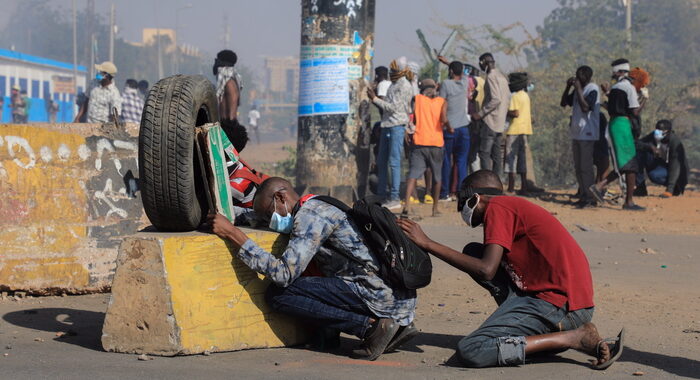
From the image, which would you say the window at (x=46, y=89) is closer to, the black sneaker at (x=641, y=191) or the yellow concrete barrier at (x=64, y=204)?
the black sneaker at (x=641, y=191)

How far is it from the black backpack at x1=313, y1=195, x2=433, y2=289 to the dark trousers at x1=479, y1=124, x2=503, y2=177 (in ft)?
27.9

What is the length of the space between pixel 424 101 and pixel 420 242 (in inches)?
292

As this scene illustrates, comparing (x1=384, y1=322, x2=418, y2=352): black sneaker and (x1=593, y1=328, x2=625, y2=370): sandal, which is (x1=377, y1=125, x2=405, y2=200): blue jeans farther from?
(x1=593, y1=328, x2=625, y2=370): sandal

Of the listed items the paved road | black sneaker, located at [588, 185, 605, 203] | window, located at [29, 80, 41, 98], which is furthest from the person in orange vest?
window, located at [29, 80, 41, 98]

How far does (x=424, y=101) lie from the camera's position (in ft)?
41.4

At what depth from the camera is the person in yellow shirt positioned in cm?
1402

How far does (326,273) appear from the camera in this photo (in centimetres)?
564

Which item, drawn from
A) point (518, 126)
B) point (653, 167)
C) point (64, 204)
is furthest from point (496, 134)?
point (64, 204)

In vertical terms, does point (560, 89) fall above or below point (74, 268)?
above

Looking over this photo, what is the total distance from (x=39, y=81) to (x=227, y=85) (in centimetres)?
5566

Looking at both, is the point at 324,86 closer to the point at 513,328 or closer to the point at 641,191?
the point at 641,191

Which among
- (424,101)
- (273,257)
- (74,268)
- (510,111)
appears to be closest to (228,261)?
(273,257)

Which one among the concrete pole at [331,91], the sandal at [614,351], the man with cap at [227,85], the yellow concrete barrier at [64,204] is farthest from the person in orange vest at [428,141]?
the sandal at [614,351]

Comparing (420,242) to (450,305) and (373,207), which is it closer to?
(373,207)
